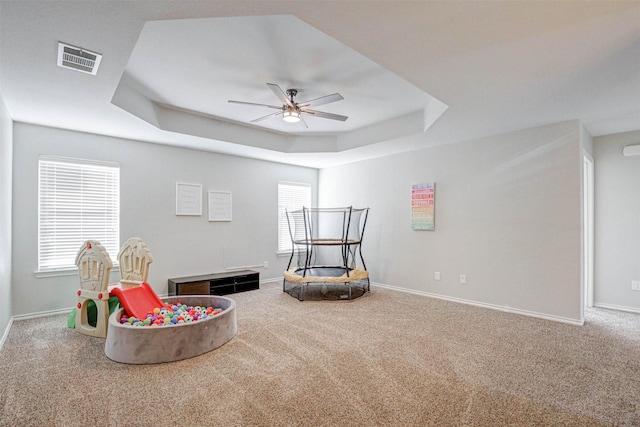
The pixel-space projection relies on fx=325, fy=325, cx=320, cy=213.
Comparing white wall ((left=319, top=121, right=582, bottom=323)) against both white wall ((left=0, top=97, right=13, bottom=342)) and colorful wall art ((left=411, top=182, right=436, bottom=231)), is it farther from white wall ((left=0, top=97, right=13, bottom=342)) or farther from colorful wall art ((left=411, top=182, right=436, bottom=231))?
white wall ((left=0, top=97, right=13, bottom=342))

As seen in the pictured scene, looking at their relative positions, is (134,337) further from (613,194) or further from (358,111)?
(613,194)

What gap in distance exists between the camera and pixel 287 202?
22.7ft

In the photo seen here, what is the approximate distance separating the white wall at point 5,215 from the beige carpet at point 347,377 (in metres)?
0.30

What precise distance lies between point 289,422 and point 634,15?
3291 mm

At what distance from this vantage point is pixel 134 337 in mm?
2783

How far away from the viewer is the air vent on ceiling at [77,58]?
2363 millimetres

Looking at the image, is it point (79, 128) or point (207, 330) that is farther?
point (79, 128)

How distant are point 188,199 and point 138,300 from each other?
2.28 meters

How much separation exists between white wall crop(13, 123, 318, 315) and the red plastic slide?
148cm

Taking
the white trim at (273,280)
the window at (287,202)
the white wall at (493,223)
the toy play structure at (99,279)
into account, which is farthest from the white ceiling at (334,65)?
the white trim at (273,280)

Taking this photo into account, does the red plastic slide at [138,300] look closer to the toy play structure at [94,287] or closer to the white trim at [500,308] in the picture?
the toy play structure at [94,287]

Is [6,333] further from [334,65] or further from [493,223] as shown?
[493,223]

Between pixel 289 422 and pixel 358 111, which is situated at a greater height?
pixel 358 111

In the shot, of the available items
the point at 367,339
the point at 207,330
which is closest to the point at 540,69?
the point at 367,339
